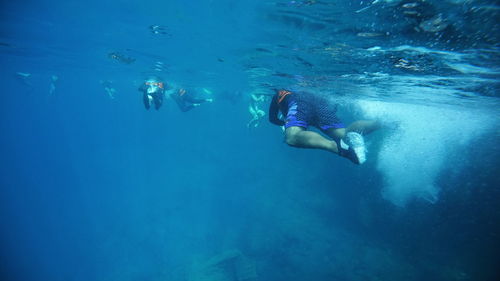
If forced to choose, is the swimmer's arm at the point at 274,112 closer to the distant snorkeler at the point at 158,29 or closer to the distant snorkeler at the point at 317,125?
the distant snorkeler at the point at 317,125

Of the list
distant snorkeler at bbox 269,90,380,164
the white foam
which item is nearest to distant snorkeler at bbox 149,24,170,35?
distant snorkeler at bbox 269,90,380,164

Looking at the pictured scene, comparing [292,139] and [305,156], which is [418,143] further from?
[292,139]

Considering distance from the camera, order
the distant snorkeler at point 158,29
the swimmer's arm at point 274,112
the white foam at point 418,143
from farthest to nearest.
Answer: the white foam at point 418,143
the distant snorkeler at point 158,29
the swimmer's arm at point 274,112

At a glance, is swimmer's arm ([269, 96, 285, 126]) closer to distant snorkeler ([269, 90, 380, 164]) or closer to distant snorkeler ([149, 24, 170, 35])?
distant snorkeler ([269, 90, 380, 164])

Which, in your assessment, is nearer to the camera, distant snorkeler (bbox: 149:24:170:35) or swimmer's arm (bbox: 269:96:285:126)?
swimmer's arm (bbox: 269:96:285:126)

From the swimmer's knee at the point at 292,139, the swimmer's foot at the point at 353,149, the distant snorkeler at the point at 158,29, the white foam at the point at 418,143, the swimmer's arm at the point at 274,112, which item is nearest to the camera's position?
the swimmer's foot at the point at 353,149

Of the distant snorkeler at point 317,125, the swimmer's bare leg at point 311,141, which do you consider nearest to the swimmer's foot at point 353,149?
the distant snorkeler at point 317,125

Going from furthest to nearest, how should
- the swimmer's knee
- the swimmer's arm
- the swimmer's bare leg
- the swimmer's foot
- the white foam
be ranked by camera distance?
1. the white foam
2. the swimmer's arm
3. the swimmer's knee
4. the swimmer's bare leg
5. the swimmer's foot

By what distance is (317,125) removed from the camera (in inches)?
253

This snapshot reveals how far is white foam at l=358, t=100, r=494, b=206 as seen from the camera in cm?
2069

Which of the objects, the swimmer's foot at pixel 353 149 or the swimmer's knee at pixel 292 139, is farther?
the swimmer's knee at pixel 292 139

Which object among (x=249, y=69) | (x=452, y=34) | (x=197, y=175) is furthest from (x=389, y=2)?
(x=197, y=175)

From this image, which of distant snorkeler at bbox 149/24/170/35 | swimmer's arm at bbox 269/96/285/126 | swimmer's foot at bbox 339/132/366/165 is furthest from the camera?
distant snorkeler at bbox 149/24/170/35

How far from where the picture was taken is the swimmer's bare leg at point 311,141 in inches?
180
